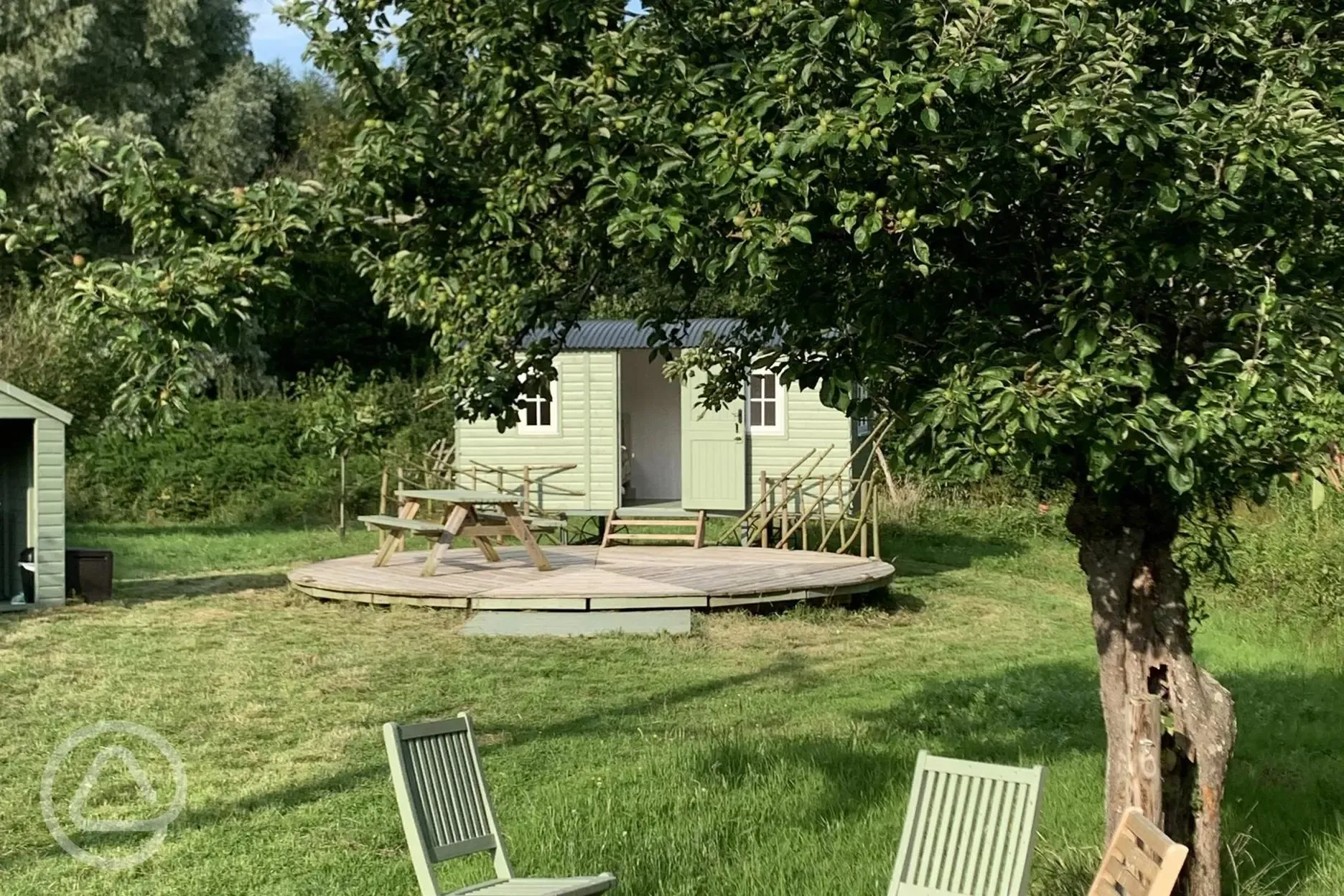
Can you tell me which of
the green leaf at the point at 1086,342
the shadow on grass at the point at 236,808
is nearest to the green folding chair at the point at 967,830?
the green leaf at the point at 1086,342

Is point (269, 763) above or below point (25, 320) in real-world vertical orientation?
below

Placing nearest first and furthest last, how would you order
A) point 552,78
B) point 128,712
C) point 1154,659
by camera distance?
1. point 552,78
2. point 1154,659
3. point 128,712

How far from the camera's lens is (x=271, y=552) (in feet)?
57.8

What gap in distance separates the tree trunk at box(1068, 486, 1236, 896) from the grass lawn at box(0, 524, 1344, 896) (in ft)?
1.54

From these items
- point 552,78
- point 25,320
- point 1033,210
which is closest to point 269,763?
point 552,78

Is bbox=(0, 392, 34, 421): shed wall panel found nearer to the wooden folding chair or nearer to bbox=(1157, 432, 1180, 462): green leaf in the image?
the wooden folding chair

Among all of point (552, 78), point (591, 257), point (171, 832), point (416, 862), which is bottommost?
point (171, 832)

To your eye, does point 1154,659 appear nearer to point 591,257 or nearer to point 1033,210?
point 1033,210

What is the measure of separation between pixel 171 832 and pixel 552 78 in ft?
11.8

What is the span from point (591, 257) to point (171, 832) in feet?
9.98

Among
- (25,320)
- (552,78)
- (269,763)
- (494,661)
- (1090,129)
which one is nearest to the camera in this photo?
(1090,129)

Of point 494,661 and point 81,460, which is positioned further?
point 81,460

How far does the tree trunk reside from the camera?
4.68m

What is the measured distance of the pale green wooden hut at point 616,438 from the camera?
730 inches
